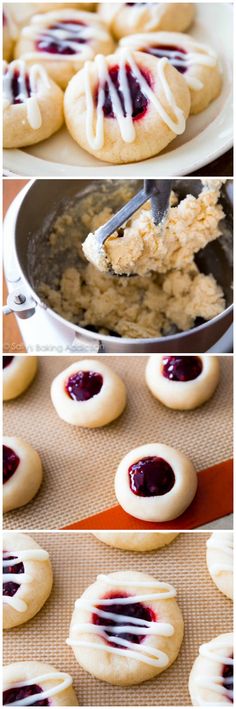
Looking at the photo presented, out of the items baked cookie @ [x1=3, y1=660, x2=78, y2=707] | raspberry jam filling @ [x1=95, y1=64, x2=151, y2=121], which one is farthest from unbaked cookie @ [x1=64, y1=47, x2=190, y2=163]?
baked cookie @ [x1=3, y1=660, x2=78, y2=707]

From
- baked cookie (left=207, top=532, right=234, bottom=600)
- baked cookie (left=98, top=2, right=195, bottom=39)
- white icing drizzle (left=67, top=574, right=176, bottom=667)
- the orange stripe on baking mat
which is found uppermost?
baked cookie (left=98, top=2, right=195, bottom=39)

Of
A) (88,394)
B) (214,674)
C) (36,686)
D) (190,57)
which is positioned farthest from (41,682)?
(190,57)

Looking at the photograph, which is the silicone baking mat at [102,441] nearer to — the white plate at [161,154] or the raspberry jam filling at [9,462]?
the raspberry jam filling at [9,462]

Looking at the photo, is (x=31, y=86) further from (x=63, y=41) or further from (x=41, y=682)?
(x=41, y=682)

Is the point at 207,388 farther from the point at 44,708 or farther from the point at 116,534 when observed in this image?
the point at 44,708

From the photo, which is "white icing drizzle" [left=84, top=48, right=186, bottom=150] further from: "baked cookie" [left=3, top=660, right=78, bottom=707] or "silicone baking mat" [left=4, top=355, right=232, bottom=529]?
"baked cookie" [left=3, top=660, right=78, bottom=707]

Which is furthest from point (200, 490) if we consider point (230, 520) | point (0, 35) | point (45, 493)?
point (0, 35)

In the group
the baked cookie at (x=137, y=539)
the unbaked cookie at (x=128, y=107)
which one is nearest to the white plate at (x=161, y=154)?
the unbaked cookie at (x=128, y=107)

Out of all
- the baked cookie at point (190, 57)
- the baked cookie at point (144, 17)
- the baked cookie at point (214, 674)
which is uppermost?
the baked cookie at point (144, 17)

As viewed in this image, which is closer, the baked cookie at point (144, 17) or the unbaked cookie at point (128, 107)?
the unbaked cookie at point (128, 107)
